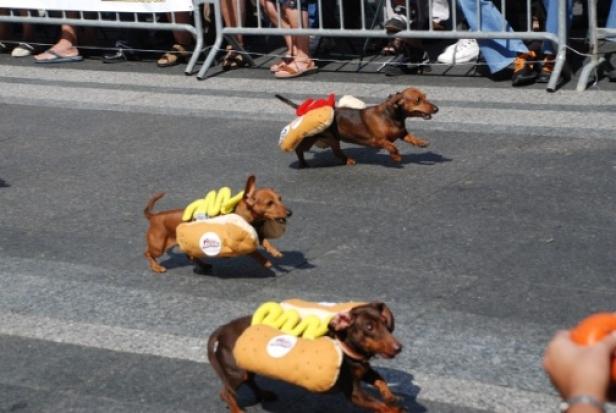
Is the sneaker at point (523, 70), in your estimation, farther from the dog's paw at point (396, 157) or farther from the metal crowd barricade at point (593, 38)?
the dog's paw at point (396, 157)

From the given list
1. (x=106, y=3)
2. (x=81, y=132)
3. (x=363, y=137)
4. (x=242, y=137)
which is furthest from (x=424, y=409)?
(x=106, y=3)

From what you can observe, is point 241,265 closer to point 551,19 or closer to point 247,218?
point 247,218

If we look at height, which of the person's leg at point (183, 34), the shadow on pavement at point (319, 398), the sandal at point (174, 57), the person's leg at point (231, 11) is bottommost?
the shadow on pavement at point (319, 398)

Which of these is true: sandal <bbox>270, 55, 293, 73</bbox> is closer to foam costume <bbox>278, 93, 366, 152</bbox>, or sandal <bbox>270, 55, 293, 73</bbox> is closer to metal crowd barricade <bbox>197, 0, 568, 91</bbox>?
metal crowd barricade <bbox>197, 0, 568, 91</bbox>

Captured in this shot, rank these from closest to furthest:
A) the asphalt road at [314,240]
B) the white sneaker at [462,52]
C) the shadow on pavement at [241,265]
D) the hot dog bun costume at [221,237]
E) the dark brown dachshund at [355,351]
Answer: the dark brown dachshund at [355,351] → the asphalt road at [314,240] → the hot dog bun costume at [221,237] → the shadow on pavement at [241,265] → the white sneaker at [462,52]

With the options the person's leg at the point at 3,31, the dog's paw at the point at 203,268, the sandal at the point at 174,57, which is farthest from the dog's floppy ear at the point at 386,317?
the person's leg at the point at 3,31

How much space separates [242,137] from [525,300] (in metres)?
3.74

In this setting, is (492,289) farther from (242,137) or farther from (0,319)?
(242,137)

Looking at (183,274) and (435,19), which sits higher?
(435,19)

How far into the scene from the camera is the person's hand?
1702 mm

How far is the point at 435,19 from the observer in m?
10.3

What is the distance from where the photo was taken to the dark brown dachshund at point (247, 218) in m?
5.33

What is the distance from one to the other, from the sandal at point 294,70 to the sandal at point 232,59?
1.93 ft

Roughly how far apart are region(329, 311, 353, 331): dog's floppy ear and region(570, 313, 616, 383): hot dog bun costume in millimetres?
1935
